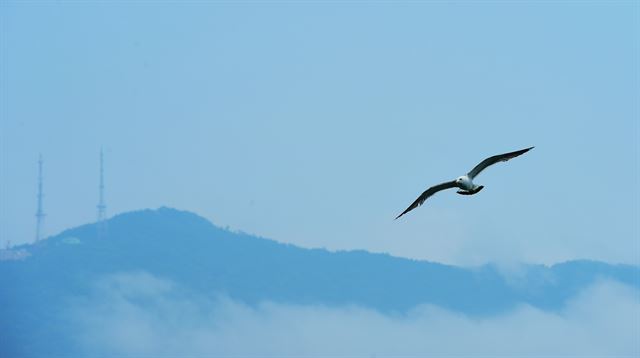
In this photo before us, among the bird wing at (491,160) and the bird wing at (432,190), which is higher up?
the bird wing at (491,160)

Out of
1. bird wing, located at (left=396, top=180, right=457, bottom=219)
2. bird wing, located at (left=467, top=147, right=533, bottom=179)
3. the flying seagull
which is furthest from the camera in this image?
bird wing, located at (left=396, top=180, right=457, bottom=219)

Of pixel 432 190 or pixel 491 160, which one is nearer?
pixel 491 160

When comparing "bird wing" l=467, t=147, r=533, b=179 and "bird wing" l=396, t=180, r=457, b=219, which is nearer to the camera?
"bird wing" l=467, t=147, r=533, b=179

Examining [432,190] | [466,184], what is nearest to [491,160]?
[466,184]

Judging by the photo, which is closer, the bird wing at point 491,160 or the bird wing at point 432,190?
the bird wing at point 491,160

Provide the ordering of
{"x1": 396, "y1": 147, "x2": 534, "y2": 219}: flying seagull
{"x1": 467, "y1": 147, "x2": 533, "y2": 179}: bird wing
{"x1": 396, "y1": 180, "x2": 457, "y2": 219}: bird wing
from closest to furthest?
{"x1": 467, "y1": 147, "x2": 533, "y2": 179}: bird wing < {"x1": 396, "y1": 147, "x2": 534, "y2": 219}: flying seagull < {"x1": 396, "y1": 180, "x2": 457, "y2": 219}: bird wing

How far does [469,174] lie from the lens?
197ft

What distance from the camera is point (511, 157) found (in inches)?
2253

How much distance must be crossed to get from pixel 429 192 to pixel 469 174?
8.48 feet

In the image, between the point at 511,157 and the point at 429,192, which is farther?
the point at 429,192

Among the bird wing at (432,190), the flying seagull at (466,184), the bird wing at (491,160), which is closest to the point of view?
the bird wing at (491,160)

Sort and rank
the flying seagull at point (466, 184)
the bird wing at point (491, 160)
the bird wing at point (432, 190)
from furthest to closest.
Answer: the bird wing at point (432, 190)
the flying seagull at point (466, 184)
the bird wing at point (491, 160)

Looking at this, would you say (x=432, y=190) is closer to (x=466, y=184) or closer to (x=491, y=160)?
(x=466, y=184)

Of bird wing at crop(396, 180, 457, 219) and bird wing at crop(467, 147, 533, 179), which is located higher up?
bird wing at crop(467, 147, 533, 179)
